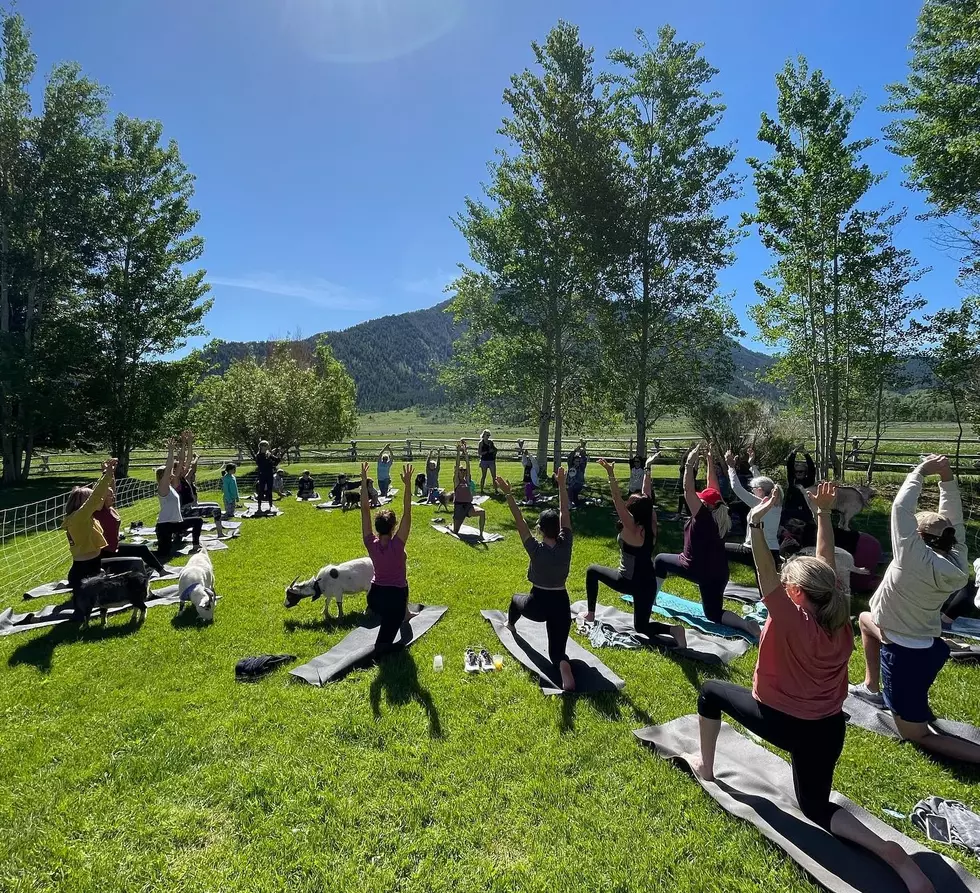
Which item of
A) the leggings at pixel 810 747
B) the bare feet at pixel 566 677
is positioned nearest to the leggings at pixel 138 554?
the bare feet at pixel 566 677

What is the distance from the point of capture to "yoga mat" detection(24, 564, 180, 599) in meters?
8.90

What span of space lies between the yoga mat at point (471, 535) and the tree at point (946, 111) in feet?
49.4

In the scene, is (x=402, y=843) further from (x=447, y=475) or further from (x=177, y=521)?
(x=447, y=475)

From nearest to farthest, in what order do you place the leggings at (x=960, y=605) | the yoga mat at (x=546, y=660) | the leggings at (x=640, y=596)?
the yoga mat at (x=546, y=660) < the leggings at (x=640, y=596) < the leggings at (x=960, y=605)

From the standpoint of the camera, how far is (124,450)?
81.0 feet

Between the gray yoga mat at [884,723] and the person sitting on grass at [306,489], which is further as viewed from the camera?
the person sitting on grass at [306,489]

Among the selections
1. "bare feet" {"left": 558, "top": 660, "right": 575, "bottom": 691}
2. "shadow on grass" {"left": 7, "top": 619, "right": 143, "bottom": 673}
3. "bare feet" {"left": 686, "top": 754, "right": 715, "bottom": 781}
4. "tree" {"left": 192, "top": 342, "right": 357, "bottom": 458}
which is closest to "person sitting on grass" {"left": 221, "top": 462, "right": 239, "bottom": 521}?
"shadow on grass" {"left": 7, "top": 619, "right": 143, "bottom": 673}

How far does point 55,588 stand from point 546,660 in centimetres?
878

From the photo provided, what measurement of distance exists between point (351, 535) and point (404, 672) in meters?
7.92

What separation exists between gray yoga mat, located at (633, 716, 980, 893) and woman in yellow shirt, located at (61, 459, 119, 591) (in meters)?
7.54

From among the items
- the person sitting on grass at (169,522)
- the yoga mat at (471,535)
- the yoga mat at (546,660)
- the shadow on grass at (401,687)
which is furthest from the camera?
the yoga mat at (471,535)

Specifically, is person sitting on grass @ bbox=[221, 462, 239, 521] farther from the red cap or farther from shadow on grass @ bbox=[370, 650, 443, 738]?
the red cap

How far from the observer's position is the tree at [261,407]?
3062cm

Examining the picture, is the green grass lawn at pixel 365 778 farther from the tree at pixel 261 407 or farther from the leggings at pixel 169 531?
the tree at pixel 261 407
